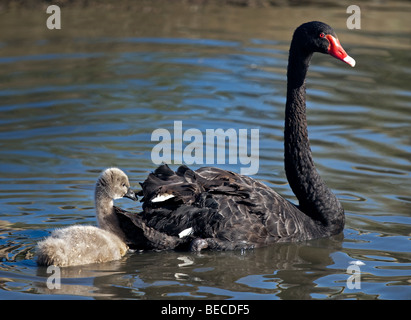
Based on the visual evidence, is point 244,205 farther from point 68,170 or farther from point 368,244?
point 68,170

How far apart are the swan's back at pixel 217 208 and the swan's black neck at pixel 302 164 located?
402 mm

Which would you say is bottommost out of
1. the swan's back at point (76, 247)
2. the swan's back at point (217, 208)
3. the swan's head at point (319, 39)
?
the swan's back at point (76, 247)

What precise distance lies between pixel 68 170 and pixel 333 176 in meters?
3.15

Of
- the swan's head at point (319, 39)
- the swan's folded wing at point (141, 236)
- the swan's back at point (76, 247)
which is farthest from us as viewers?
the swan's head at point (319, 39)

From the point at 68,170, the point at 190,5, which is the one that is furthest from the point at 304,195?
the point at 190,5

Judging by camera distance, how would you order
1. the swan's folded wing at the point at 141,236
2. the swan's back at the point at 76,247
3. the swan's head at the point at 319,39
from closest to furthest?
the swan's back at the point at 76,247 → the swan's folded wing at the point at 141,236 → the swan's head at the point at 319,39

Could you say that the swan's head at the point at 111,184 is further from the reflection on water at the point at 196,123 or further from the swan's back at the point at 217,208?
the reflection on water at the point at 196,123

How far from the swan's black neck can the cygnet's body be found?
1.72 m

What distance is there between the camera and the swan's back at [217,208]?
6.96 metres

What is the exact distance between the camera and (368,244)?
23.9 feet

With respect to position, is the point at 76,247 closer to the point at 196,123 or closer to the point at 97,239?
the point at 97,239

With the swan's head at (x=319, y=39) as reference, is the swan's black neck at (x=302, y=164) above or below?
below

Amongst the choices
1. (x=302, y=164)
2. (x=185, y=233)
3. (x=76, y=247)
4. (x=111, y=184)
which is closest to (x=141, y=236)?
(x=185, y=233)

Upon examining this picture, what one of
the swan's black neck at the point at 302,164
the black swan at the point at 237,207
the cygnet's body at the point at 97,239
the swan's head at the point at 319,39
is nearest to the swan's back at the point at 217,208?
the black swan at the point at 237,207
